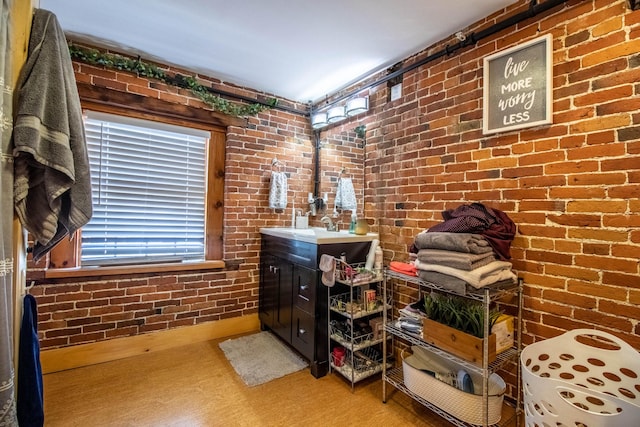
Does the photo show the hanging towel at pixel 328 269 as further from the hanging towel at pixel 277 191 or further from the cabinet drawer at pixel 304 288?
the hanging towel at pixel 277 191

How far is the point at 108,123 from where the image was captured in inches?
99.0

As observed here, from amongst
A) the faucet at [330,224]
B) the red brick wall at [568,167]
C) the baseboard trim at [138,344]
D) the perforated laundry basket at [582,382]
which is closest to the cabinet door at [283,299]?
the baseboard trim at [138,344]

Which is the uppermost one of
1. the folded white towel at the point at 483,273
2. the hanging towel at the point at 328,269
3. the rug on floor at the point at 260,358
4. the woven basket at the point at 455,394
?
the folded white towel at the point at 483,273

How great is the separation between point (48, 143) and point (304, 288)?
1.78 meters

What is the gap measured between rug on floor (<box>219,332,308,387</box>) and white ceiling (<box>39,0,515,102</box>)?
8.08ft

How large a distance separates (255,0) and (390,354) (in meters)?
2.65

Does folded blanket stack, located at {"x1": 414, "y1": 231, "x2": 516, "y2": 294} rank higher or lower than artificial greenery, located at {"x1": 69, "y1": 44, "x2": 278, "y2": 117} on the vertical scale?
lower

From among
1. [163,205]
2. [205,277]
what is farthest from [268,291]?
[163,205]

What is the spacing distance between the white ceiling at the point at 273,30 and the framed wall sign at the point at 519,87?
34cm

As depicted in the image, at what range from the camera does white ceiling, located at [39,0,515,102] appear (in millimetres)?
1823

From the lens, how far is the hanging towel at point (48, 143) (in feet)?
2.98

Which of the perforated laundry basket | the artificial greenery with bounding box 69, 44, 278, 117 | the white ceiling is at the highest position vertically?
the white ceiling

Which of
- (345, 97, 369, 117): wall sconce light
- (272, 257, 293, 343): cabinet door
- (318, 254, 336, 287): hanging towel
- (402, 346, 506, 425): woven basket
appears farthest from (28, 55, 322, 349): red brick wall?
(402, 346, 506, 425): woven basket

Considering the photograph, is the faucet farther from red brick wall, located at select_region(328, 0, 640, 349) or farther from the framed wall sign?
the framed wall sign
